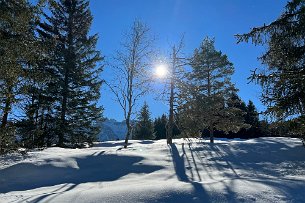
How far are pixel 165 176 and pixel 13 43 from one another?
642cm

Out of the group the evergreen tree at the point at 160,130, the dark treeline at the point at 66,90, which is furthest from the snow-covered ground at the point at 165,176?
the evergreen tree at the point at 160,130

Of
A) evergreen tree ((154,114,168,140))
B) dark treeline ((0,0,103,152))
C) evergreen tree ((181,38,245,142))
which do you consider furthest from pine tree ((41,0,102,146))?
evergreen tree ((154,114,168,140))

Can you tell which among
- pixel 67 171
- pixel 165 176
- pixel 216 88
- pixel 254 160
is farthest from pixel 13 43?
pixel 216 88

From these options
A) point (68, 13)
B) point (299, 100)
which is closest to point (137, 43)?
point (68, 13)

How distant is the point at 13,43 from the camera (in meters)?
9.76

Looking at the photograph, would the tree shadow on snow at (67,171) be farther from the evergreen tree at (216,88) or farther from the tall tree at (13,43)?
the evergreen tree at (216,88)

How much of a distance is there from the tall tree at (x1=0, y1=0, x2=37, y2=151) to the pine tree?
10.7m

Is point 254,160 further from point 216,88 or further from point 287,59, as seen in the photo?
point 216,88

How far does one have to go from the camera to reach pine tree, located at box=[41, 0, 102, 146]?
21531 mm

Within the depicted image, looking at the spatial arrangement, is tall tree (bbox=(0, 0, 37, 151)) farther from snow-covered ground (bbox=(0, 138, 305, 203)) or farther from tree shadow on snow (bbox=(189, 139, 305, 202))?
tree shadow on snow (bbox=(189, 139, 305, 202))

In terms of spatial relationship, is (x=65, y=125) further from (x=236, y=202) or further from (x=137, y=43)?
(x=236, y=202)

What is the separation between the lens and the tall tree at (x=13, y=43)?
31.9 feet

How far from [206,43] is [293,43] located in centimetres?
1803

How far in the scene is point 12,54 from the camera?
9.73 metres
